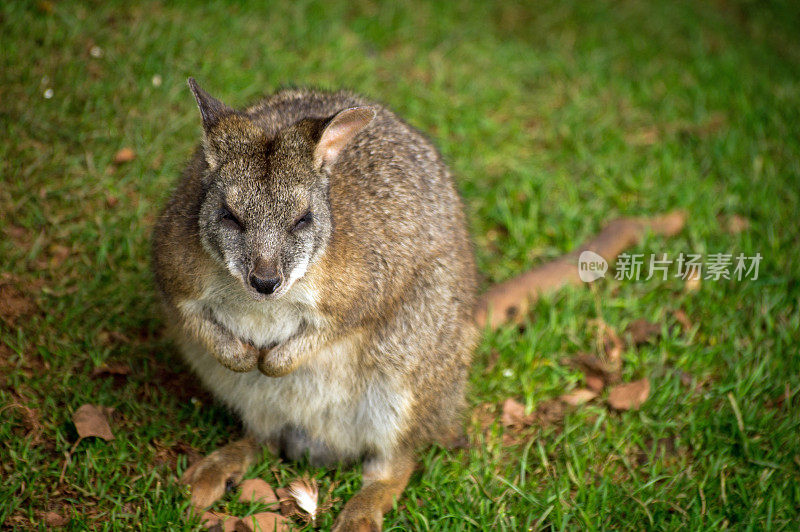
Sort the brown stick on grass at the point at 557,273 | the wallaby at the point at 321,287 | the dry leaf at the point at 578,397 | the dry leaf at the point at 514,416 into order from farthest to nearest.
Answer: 1. the brown stick on grass at the point at 557,273
2. the dry leaf at the point at 578,397
3. the dry leaf at the point at 514,416
4. the wallaby at the point at 321,287

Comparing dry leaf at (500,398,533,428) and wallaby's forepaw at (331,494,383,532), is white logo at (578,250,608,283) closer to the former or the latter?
dry leaf at (500,398,533,428)

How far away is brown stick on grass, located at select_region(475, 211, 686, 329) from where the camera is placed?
4211 mm

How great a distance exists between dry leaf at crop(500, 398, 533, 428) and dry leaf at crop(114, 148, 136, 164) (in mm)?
2469

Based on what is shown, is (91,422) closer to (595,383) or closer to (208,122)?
(208,122)

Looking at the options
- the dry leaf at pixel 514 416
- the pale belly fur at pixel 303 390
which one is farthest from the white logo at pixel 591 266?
the pale belly fur at pixel 303 390

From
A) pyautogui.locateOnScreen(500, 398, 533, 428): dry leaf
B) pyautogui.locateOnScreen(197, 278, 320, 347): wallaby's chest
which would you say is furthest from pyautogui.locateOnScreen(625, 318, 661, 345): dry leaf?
pyautogui.locateOnScreen(197, 278, 320, 347): wallaby's chest

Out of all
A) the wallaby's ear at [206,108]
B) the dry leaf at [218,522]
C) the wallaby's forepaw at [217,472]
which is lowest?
the dry leaf at [218,522]

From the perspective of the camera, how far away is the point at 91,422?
3398 millimetres

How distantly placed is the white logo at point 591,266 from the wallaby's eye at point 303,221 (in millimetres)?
2036

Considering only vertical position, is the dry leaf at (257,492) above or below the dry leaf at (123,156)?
below

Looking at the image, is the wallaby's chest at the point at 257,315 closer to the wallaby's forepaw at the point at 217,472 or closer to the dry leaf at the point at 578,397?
the wallaby's forepaw at the point at 217,472

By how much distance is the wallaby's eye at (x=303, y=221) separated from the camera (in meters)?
2.89

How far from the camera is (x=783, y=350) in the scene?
420 centimetres

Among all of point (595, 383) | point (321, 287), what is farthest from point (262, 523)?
point (595, 383)
